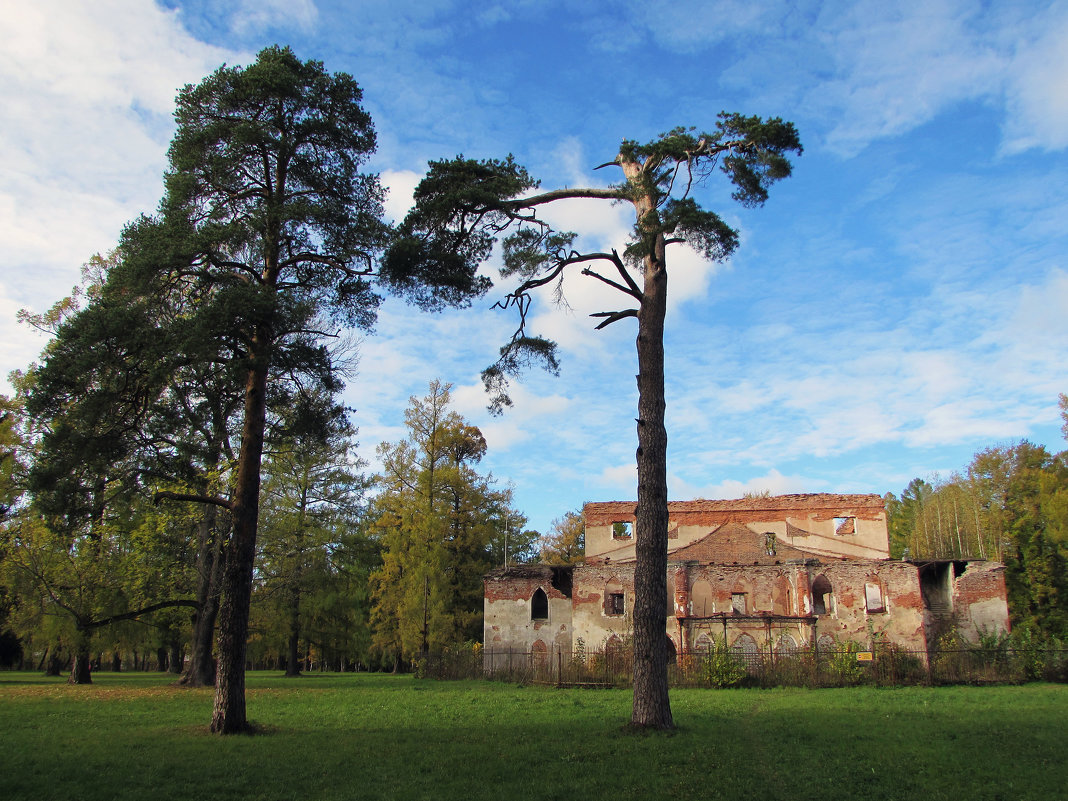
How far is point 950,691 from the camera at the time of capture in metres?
20.6

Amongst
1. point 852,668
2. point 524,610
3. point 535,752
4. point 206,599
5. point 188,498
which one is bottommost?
point 852,668

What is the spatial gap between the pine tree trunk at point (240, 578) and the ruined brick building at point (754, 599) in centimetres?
1833

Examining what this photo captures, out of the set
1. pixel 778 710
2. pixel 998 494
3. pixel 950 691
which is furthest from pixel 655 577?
pixel 998 494

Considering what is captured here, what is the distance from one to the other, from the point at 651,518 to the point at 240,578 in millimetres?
7136

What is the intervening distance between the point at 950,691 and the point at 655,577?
1401cm

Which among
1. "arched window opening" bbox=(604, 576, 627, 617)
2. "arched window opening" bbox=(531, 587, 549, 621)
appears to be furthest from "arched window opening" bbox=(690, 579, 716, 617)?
"arched window opening" bbox=(531, 587, 549, 621)

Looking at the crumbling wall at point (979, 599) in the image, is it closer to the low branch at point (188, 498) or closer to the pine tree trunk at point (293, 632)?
the low branch at point (188, 498)

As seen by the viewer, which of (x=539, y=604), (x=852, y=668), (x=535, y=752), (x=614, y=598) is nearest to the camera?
(x=535, y=752)

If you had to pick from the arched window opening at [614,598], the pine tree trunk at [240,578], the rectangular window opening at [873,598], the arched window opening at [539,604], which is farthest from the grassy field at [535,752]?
the arched window opening at [539,604]

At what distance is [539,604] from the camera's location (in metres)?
34.0

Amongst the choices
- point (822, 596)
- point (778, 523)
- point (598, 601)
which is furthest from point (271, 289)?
point (778, 523)

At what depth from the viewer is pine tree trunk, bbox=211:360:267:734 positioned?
475 inches

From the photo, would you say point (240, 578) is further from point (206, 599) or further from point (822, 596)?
point (822, 596)

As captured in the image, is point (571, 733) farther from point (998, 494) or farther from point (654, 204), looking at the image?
point (998, 494)
